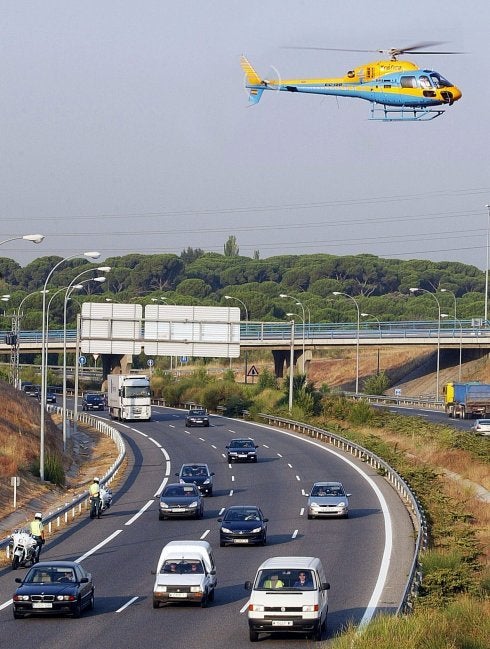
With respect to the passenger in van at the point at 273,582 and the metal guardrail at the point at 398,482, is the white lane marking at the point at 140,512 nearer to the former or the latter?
the metal guardrail at the point at 398,482

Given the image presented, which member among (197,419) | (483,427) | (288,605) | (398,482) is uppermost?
(288,605)

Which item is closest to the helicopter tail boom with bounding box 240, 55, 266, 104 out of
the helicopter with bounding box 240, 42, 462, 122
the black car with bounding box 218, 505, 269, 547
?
the helicopter with bounding box 240, 42, 462, 122

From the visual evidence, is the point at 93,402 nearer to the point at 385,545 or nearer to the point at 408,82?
the point at 408,82

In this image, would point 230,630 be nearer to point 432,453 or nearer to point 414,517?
point 414,517

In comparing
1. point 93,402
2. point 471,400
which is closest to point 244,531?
point 471,400

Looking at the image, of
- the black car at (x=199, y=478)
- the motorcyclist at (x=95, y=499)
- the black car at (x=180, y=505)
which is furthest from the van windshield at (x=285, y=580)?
the black car at (x=199, y=478)

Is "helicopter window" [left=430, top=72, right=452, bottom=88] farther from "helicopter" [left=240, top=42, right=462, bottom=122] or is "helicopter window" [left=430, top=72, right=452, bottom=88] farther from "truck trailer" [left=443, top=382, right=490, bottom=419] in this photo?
"truck trailer" [left=443, top=382, right=490, bottom=419]
